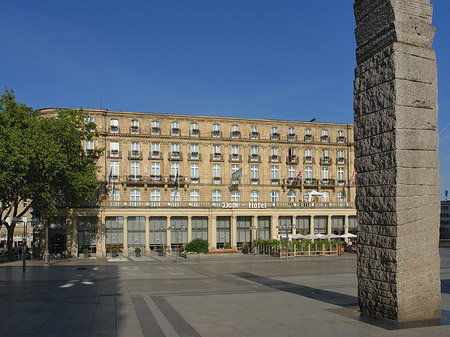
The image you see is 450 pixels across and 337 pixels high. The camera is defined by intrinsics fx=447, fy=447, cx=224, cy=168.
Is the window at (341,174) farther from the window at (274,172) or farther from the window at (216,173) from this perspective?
the window at (216,173)

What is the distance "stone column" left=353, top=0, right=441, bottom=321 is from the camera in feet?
47.7

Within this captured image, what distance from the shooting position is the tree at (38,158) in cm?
4331

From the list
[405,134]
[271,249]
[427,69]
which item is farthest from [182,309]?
[271,249]

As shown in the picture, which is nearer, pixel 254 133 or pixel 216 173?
Answer: pixel 216 173

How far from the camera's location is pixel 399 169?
14.6 metres

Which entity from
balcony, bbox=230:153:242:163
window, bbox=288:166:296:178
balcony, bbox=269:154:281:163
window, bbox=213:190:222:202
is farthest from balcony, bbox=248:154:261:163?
window, bbox=213:190:222:202

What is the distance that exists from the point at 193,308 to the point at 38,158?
32834 mm

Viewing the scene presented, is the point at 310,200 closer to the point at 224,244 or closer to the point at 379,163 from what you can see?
the point at 224,244

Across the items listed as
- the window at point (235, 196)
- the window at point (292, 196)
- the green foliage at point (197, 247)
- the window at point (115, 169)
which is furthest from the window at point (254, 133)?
the green foliage at point (197, 247)

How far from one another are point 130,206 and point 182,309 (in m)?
44.4

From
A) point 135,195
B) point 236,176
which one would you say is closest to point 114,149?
point 135,195

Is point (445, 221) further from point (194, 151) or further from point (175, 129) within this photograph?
point (175, 129)

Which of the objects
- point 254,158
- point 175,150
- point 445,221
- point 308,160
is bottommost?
point 445,221

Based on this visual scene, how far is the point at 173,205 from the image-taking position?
204 feet
